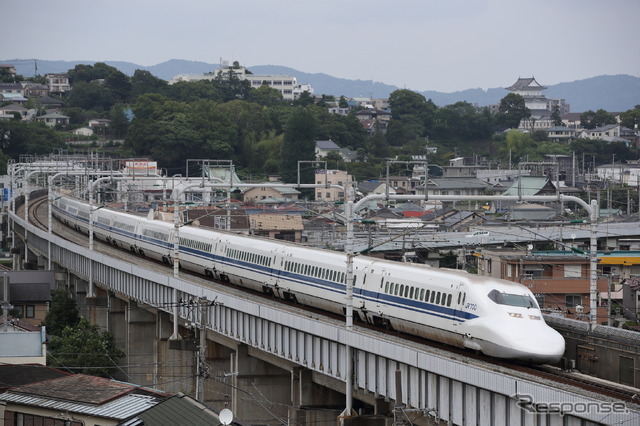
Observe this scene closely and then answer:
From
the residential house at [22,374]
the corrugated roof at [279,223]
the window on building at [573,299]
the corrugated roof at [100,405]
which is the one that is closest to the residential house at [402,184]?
the corrugated roof at [279,223]

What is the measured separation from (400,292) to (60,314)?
45668 mm

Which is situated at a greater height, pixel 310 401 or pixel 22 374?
pixel 22 374

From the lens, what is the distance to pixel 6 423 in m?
32.5

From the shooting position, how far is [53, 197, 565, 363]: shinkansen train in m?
31.7

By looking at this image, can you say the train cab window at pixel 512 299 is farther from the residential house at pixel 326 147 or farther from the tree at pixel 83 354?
the residential house at pixel 326 147

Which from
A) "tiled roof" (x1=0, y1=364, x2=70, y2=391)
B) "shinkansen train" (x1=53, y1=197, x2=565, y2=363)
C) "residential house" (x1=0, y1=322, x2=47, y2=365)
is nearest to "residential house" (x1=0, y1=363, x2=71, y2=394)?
"tiled roof" (x1=0, y1=364, x2=70, y2=391)

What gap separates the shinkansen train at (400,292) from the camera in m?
31.7

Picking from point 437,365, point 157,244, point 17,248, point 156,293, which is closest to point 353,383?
point 437,365

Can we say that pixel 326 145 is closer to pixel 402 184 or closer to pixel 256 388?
pixel 402 184

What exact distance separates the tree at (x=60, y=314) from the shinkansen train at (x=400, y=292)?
18.6 metres

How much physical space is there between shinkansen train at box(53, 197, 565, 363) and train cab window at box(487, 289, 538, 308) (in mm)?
29

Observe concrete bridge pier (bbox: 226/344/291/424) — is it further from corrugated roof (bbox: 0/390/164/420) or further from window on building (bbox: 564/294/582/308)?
window on building (bbox: 564/294/582/308)

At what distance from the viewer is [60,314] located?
77.7 metres

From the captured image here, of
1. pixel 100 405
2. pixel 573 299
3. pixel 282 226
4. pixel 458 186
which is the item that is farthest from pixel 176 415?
pixel 458 186
